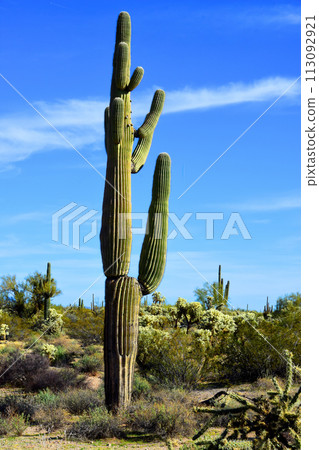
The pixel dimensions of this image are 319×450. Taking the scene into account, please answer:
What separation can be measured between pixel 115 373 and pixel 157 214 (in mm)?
3367

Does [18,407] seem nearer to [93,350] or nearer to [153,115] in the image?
[153,115]

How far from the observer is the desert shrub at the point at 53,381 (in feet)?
45.2

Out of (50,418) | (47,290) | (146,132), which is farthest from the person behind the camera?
(47,290)

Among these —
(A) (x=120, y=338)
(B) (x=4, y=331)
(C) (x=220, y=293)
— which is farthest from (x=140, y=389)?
(C) (x=220, y=293)

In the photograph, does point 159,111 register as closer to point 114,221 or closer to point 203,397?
point 114,221

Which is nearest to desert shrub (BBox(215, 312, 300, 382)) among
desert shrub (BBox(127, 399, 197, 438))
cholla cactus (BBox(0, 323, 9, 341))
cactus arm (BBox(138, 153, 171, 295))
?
cactus arm (BBox(138, 153, 171, 295))

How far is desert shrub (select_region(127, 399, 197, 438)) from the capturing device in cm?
958

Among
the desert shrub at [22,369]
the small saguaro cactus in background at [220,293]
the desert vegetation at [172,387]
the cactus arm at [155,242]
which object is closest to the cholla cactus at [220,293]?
the small saguaro cactus in background at [220,293]

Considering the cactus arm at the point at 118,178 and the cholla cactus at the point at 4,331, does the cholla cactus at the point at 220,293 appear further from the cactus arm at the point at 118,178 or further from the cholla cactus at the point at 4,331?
the cactus arm at the point at 118,178

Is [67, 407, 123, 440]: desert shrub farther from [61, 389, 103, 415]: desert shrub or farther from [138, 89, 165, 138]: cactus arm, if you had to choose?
[138, 89, 165, 138]: cactus arm

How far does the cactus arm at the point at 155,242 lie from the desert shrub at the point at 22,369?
5.61m

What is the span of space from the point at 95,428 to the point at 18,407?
2.51 meters

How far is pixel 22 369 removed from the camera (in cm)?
1531
